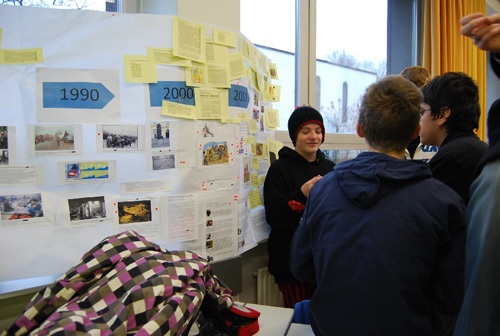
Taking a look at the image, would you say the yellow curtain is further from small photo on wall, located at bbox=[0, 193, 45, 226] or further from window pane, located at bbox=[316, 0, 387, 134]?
small photo on wall, located at bbox=[0, 193, 45, 226]

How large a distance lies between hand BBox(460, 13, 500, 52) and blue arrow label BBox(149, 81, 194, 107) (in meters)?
0.99

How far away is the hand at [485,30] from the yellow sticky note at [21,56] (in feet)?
4.20

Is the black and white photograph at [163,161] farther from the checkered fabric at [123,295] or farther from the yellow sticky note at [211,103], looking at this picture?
the checkered fabric at [123,295]

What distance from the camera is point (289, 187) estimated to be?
1.63m

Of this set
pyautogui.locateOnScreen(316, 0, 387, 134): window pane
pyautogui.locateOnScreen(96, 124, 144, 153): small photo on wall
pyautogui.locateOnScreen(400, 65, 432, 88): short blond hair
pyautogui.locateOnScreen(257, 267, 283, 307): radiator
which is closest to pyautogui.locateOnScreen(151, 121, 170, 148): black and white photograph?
pyautogui.locateOnScreen(96, 124, 144, 153): small photo on wall

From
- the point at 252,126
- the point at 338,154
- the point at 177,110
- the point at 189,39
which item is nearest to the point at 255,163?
the point at 252,126

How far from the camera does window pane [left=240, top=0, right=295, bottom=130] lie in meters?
2.14

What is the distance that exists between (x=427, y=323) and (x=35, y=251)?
1244 mm

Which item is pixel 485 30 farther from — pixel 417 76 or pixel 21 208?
pixel 21 208

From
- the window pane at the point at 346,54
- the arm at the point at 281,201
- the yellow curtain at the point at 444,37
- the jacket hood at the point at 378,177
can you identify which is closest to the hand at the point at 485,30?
the jacket hood at the point at 378,177

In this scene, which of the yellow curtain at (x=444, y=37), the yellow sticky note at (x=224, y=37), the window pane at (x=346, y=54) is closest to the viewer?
the yellow sticky note at (x=224, y=37)

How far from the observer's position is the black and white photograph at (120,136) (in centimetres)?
119

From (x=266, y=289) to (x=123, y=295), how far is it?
1171 millimetres

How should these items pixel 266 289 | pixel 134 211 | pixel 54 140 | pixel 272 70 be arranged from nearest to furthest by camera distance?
1. pixel 54 140
2. pixel 134 211
3. pixel 266 289
4. pixel 272 70
